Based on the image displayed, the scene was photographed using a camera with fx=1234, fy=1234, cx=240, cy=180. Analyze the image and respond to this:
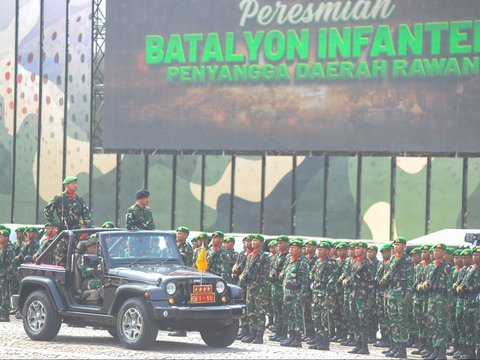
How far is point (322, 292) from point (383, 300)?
1000 millimetres

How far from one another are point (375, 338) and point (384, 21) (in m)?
18.7

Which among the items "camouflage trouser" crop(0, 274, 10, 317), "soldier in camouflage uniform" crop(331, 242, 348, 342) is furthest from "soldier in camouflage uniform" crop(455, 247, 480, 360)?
"camouflage trouser" crop(0, 274, 10, 317)

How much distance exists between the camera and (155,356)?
1697cm

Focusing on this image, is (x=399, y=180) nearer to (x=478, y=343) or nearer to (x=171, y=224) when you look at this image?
(x=171, y=224)

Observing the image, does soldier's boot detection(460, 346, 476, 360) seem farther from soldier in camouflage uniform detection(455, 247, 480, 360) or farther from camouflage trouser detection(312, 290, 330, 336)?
camouflage trouser detection(312, 290, 330, 336)

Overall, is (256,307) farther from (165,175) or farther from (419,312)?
(165,175)

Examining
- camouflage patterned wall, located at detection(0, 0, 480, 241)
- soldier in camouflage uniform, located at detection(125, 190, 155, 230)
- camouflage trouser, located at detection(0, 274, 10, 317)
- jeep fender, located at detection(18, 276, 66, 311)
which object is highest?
camouflage patterned wall, located at detection(0, 0, 480, 241)

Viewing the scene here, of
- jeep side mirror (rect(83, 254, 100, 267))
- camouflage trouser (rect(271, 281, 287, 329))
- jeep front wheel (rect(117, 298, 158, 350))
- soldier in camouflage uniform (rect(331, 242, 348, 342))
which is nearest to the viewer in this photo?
jeep front wheel (rect(117, 298, 158, 350))

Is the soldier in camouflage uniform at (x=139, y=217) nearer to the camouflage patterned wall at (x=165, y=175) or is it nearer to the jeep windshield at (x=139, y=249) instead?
the jeep windshield at (x=139, y=249)

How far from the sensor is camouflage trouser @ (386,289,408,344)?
62.6ft

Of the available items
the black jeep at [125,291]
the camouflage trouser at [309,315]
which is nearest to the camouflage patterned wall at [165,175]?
the camouflage trouser at [309,315]

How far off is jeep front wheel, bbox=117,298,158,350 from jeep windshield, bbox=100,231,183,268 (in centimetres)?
93

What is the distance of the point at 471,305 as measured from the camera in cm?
1864

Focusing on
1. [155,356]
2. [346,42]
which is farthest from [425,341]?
[346,42]
